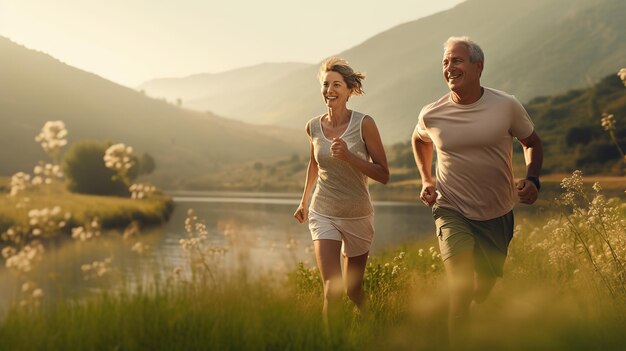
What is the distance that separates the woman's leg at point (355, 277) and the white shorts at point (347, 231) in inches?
3.4

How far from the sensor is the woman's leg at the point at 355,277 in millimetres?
6742

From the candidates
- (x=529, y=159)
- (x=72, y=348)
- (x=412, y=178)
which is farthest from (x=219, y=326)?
(x=412, y=178)

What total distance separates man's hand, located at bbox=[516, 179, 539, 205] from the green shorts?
51 centimetres

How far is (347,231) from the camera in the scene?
6633mm

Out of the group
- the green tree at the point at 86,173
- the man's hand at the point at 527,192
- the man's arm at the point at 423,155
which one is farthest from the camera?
the green tree at the point at 86,173

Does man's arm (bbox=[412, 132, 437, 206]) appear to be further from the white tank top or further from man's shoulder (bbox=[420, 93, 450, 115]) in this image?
the white tank top

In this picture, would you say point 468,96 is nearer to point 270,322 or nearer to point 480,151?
point 480,151

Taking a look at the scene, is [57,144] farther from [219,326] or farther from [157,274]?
[219,326]

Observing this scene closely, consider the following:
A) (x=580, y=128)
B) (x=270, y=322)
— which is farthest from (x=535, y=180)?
(x=580, y=128)

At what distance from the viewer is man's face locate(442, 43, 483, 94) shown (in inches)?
240

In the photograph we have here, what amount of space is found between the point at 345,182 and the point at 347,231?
49 cm

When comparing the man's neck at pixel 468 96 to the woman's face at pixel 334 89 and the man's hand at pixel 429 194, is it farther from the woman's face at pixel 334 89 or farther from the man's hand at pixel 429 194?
the woman's face at pixel 334 89

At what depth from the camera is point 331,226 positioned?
21.7 feet

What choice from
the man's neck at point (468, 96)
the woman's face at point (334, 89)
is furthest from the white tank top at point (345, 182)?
the man's neck at point (468, 96)
